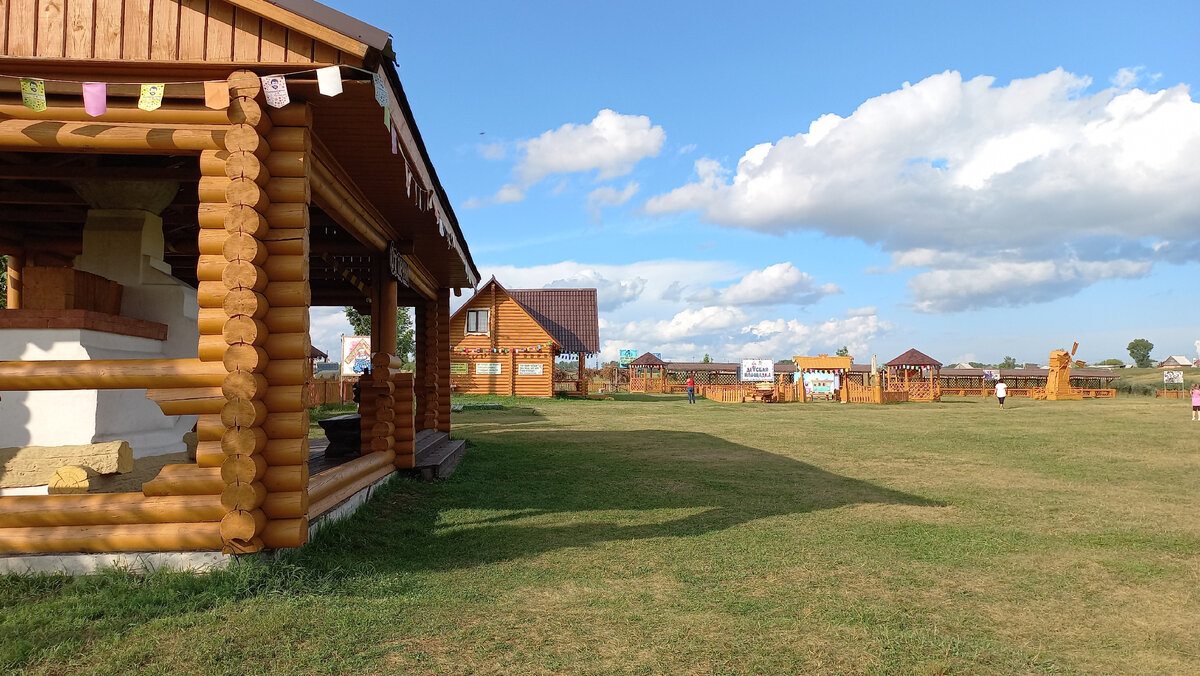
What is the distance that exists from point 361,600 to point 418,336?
1015cm

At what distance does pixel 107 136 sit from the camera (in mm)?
5055

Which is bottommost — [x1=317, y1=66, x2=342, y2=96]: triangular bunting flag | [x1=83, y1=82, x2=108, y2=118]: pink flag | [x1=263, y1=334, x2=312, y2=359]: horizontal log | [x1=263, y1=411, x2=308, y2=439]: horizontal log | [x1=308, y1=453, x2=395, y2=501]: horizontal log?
[x1=308, y1=453, x2=395, y2=501]: horizontal log

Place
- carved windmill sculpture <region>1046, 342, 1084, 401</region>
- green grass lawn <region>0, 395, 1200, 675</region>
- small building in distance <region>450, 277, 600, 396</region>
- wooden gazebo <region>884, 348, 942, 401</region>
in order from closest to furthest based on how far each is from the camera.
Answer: green grass lawn <region>0, 395, 1200, 675</region> < small building in distance <region>450, 277, 600, 396</region> < carved windmill sculpture <region>1046, 342, 1084, 401</region> < wooden gazebo <region>884, 348, 942, 401</region>

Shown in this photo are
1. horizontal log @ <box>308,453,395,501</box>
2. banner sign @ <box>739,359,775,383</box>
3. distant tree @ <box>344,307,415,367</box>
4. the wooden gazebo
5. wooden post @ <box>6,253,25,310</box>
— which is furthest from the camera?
distant tree @ <box>344,307,415,367</box>

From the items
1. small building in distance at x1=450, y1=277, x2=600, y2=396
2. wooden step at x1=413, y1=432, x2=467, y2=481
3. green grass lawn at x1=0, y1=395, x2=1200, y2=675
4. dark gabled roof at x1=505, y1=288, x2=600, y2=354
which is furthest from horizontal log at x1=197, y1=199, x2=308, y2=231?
dark gabled roof at x1=505, y1=288, x2=600, y2=354

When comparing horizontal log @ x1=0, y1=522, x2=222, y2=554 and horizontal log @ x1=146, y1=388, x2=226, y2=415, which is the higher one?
horizontal log @ x1=146, y1=388, x2=226, y2=415

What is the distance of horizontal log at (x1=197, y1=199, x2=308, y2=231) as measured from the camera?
194 inches

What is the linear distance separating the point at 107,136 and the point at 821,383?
39447 millimetres

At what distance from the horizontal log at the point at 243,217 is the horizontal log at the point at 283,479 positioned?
5.65 feet

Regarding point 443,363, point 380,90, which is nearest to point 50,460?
point 380,90

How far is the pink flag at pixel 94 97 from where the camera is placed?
482 centimetres

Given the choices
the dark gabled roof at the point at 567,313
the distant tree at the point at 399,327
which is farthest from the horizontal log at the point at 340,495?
the distant tree at the point at 399,327

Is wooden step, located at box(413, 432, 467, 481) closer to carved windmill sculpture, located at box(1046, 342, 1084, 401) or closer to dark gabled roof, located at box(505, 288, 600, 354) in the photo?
dark gabled roof, located at box(505, 288, 600, 354)

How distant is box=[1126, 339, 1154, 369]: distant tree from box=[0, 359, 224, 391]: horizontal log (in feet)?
589
